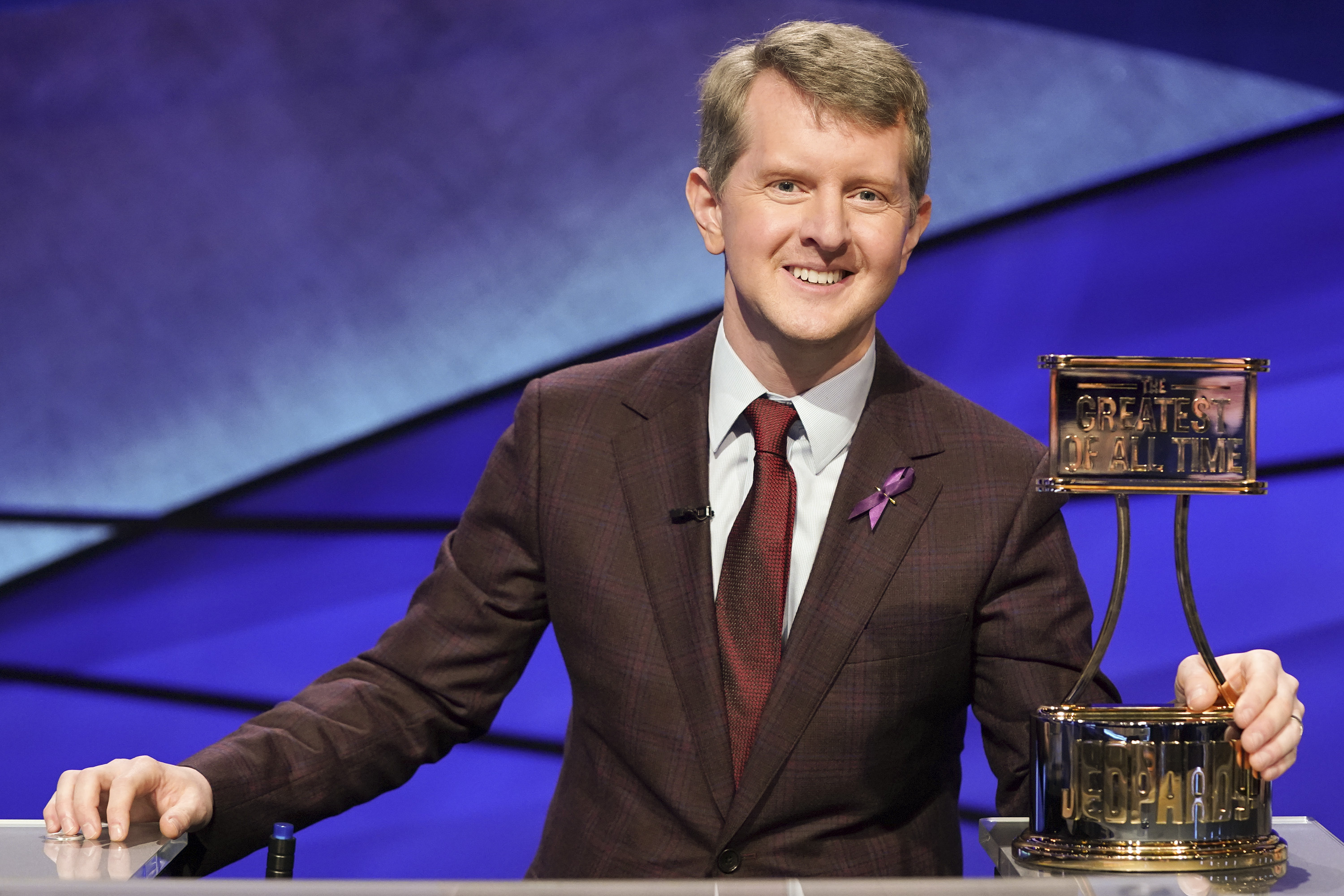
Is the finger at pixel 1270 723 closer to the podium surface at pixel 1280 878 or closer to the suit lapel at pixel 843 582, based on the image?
the podium surface at pixel 1280 878

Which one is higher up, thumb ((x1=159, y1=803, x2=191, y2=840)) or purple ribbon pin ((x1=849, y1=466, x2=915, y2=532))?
purple ribbon pin ((x1=849, y1=466, x2=915, y2=532))

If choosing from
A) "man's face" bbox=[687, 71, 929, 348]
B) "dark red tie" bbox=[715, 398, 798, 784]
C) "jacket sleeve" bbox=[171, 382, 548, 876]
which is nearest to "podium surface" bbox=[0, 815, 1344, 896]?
"jacket sleeve" bbox=[171, 382, 548, 876]

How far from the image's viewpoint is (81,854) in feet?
4.28

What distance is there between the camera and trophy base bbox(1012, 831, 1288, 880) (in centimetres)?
125

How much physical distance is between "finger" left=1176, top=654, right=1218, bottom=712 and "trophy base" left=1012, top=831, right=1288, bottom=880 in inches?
5.2

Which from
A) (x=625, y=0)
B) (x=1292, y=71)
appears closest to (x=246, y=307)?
(x=625, y=0)

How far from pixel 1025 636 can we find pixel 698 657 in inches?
16.0

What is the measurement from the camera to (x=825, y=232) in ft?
5.66

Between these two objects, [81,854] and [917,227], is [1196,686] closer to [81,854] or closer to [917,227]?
[917,227]

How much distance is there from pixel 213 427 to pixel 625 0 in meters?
1.37

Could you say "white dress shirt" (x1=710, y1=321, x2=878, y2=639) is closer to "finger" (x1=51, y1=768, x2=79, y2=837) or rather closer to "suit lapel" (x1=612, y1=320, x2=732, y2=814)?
"suit lapel" (x1=612, y1=320, x2=732, y2=814)

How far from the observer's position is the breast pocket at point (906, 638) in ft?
5.79

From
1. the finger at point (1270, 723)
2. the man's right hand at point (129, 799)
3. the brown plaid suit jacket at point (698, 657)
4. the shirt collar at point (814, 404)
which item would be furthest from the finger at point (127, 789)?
the finger at point (1270, 723)

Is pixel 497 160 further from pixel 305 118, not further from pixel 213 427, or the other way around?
pixel 213 427
